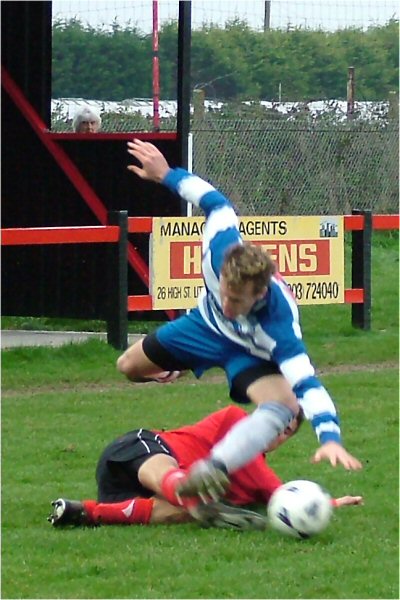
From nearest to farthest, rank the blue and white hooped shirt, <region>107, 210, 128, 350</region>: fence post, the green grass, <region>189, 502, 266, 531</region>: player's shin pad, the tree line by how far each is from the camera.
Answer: the green grass, the blue and white hooped shirt, <region>189, 502, 266, 531</region>: player's shin pad, <region>107, 210, 128, 350</region>: fence post, the tree line

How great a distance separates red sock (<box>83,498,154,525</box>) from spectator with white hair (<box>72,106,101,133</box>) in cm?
820

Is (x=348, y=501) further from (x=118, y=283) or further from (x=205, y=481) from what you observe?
(x=118, y=283)

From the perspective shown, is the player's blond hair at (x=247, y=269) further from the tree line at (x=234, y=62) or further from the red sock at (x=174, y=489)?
A: the tree line at (x=234, y=62)

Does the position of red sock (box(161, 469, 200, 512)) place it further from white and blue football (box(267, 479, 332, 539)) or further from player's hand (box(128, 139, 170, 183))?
player's hand (box(128, 139, 170, 183))

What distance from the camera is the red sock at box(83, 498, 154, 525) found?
6.93 m

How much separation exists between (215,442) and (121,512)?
65 centimetres

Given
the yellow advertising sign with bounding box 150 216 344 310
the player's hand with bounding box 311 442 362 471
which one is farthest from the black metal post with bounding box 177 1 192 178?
the player's hand with bounding box 311 442 362 471

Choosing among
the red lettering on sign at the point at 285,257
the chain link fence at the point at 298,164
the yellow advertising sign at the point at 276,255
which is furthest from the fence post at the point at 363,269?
the chain link fence at the point at 298,164

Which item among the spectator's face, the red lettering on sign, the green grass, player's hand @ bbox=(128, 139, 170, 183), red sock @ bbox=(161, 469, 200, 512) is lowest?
the green grass

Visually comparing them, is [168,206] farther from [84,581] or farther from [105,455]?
[84,581]

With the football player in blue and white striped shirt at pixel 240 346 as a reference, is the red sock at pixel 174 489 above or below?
below

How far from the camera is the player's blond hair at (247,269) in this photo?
661cm

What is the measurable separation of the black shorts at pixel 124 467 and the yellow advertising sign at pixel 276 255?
5.53 metres

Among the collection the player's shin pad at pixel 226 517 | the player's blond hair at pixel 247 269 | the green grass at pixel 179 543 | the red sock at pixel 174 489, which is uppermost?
the player's blond hair at pixel 247 269
